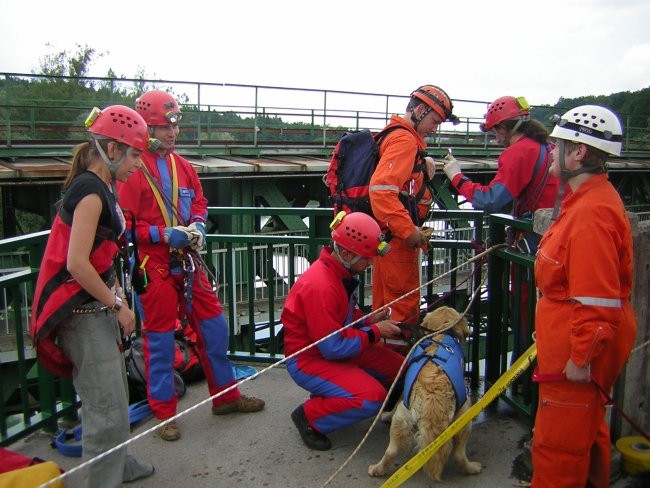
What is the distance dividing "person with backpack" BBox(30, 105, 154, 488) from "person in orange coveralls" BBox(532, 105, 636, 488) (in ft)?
6.40

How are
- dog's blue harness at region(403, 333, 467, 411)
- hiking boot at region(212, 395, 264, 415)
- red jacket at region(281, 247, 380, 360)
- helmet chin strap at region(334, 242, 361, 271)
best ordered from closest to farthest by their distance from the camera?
dog's blue harness at region(403, 333, 467, 411), red jacket at region(281, 247, 380, 360), helmet chin strap at region(334, 242, 361, 271), hiking boot at region(212, 395, 264, 415)

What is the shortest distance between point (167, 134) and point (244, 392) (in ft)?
6.56

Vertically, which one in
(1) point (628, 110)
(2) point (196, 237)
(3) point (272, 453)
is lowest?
(3) point (272, 453)

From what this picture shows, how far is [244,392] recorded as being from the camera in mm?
4422

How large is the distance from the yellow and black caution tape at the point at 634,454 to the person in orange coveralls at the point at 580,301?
80 cm

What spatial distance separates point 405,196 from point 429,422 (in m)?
1.78

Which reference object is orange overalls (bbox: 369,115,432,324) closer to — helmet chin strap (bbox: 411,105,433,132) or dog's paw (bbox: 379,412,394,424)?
helmet chin strap (bbox: 411,105,433,132)

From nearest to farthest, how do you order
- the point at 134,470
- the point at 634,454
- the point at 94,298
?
the point at 94,298
the point at 634,454
the point at 134,470

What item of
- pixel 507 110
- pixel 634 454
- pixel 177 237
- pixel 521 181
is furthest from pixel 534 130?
pixel 177 237

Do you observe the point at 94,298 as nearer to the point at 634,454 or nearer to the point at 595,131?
the point at 595,131

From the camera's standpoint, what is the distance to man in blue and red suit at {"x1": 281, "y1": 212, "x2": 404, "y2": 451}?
135 inches

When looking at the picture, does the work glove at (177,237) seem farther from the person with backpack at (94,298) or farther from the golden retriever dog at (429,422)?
the golden retriever dog at (429,422)

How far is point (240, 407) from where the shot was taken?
409 centimetres

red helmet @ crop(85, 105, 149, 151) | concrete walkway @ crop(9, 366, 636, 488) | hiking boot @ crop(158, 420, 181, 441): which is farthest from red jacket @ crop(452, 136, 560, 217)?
hiking boot @ crop(158, 420, 181, 441)
